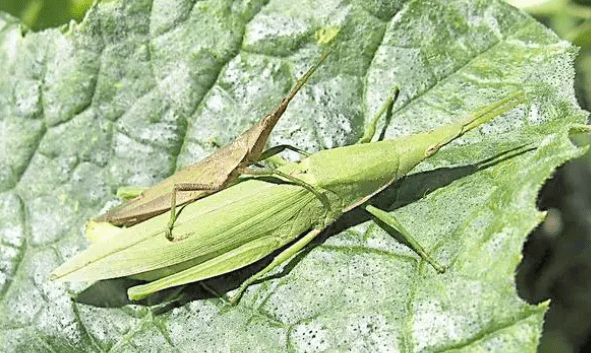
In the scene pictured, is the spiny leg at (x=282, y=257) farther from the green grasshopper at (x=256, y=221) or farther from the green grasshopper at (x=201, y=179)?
the green grasshopper at (x=201, y=179)

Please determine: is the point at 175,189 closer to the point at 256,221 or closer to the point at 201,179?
the point at 201,179

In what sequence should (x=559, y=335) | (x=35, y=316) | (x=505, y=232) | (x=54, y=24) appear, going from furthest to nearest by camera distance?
(x=559, y=335) → (x=54, y=24) → (x=35, y=316) → (x=505, y=232)

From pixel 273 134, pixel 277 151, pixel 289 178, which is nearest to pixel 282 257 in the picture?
pixel 289 178

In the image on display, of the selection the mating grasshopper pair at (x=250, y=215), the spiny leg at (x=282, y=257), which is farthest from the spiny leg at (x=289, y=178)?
the spiny leg at (x=282, y=257)

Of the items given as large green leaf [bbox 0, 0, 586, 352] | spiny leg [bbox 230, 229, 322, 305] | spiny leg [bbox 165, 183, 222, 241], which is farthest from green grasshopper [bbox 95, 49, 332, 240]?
spiny leg [bbox 230, 229, 322, 305]

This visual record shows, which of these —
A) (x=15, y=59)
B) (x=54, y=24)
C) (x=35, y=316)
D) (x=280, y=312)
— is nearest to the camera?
(x=280, y=312)

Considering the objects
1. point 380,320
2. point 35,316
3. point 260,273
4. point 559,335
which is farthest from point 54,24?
point 559,335

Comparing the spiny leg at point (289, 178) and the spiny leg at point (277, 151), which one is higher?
the spiny leg at point (277, 151)

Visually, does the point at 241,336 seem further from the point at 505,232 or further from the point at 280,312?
the point at 505,232

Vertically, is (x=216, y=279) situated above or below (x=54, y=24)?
below

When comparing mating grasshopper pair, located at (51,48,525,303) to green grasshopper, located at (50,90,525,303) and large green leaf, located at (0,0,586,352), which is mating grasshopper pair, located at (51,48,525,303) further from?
large green leaf, located at (0,0,586,352)
